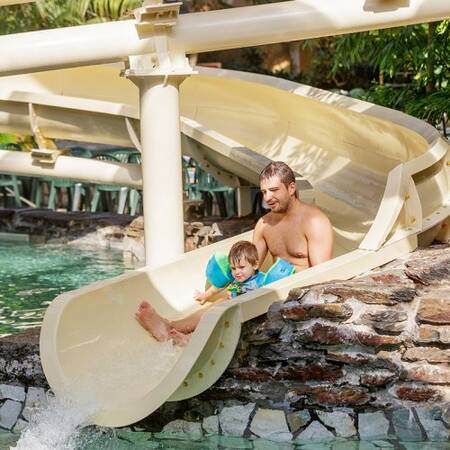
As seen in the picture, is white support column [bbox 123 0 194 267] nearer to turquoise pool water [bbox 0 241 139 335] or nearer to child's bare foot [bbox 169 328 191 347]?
child's bare foot [bbox 169 328 191 347]

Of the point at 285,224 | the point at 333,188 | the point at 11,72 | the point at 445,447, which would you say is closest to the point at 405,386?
the point at 445,447

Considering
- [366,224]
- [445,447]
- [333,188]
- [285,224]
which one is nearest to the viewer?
[445,447]

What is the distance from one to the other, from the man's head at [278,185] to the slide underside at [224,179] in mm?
385

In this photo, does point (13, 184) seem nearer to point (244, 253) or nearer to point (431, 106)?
point (431, 106)

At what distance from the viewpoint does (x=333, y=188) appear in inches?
341

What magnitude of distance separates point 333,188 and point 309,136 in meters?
1.18

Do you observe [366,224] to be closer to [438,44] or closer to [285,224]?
[285,224]

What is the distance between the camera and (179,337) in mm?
5648

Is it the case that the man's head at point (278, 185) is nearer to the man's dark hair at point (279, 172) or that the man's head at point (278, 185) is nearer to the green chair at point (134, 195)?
the man's dark hair at point (279, 172)

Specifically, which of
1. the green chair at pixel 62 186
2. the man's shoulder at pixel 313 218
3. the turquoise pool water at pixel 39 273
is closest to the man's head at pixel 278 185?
the man's shoulder at pixel 313 218

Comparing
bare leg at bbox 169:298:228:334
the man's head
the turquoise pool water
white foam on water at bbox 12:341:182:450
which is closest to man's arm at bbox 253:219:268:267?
the man's head

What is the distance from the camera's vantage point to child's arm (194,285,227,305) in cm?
601

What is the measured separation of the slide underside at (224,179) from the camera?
16.9ft

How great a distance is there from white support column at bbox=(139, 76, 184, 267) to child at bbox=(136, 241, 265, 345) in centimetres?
75
